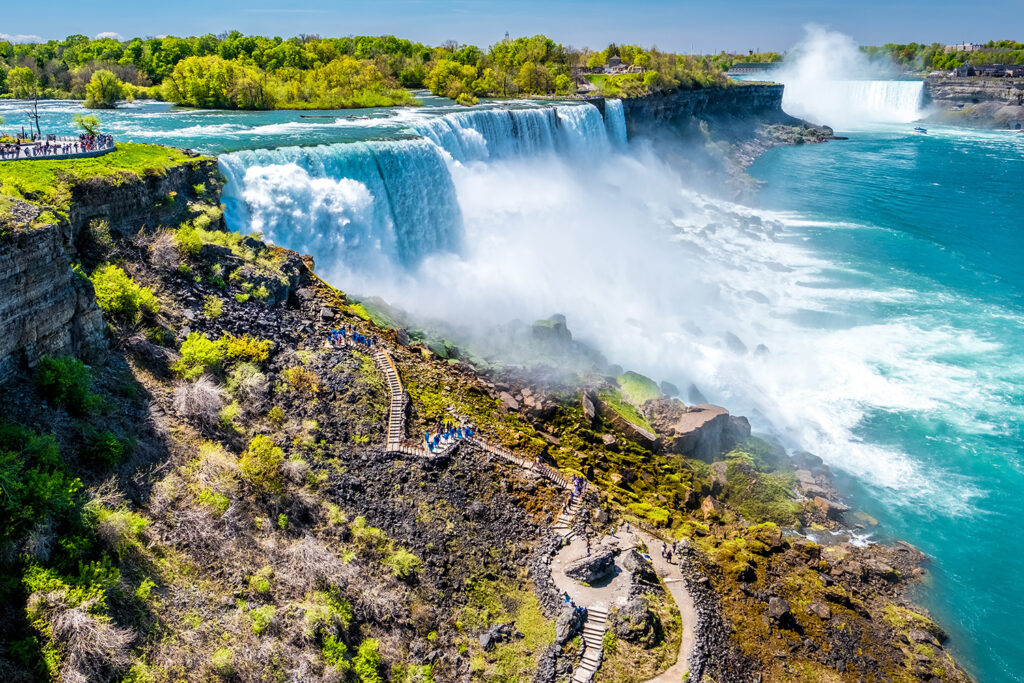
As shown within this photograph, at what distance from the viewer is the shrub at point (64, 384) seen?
16.7 metres

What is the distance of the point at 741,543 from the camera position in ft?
73.3

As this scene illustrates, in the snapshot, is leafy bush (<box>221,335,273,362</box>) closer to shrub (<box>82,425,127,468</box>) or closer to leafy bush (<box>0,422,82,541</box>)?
shrub (<box>82,425,127,468</box>)

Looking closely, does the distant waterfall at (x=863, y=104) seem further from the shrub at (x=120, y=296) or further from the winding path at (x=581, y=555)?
the shrub at (x=120, y=296)

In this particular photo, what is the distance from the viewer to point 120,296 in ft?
68.8

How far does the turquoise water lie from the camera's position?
23562mm

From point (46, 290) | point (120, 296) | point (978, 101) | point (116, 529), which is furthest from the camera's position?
point (978, 101)

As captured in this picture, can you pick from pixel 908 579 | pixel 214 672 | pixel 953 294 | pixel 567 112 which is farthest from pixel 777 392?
pixel 567 112

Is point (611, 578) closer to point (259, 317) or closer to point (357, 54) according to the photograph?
point (259, 317)

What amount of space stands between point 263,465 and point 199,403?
312 centimetres

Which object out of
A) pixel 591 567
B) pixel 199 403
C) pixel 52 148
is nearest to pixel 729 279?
pixel 591 567

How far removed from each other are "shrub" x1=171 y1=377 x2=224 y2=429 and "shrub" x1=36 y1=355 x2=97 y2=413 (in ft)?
8.00

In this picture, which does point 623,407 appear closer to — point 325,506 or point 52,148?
point 325,506

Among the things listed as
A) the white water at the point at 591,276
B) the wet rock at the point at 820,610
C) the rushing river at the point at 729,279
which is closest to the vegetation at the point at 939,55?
the rushing river at the point at 729,279

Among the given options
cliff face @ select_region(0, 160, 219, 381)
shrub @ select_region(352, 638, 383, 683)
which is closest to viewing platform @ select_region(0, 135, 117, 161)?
cliff face @ select_region(0, 160, 219, 381)
